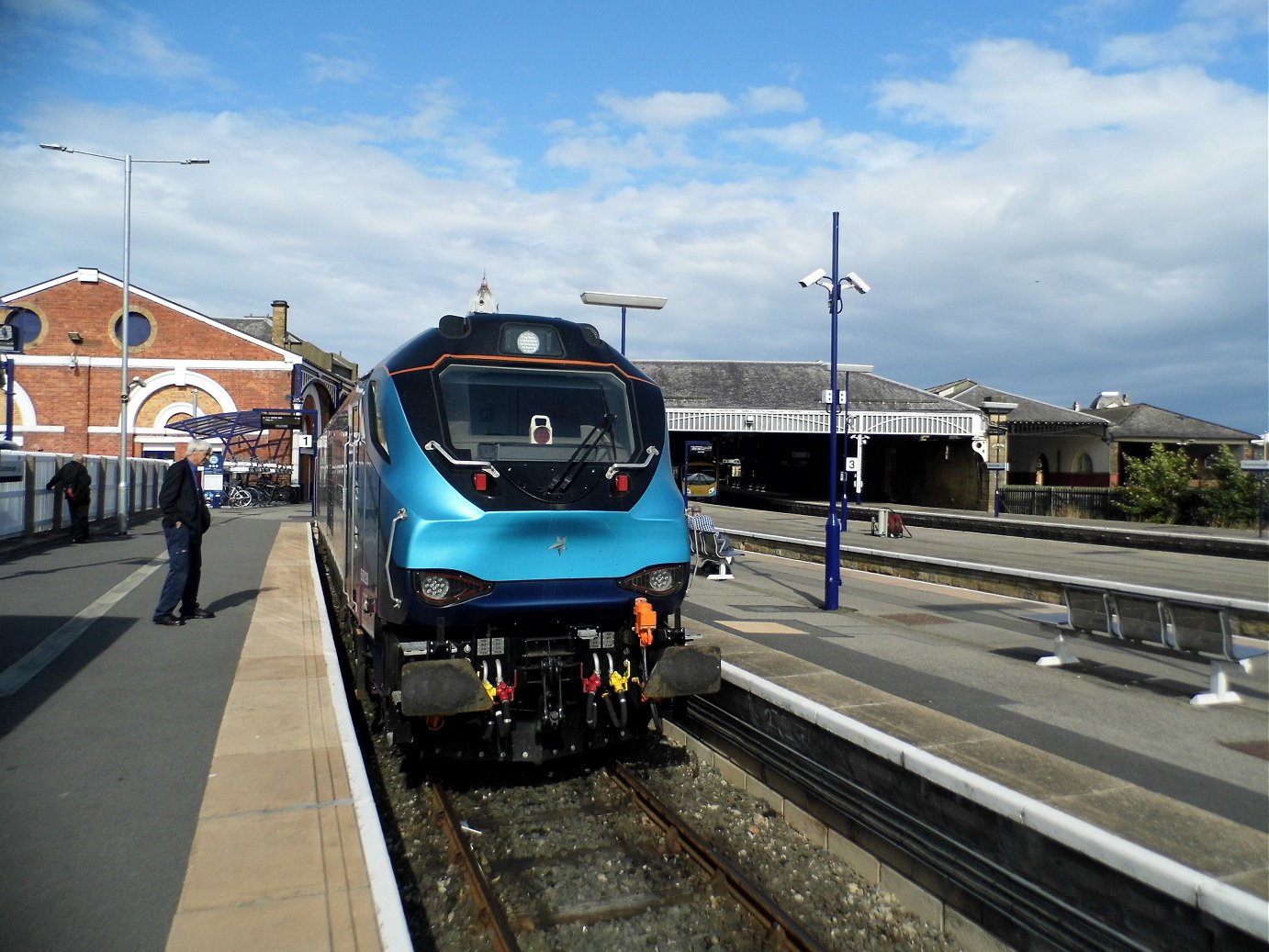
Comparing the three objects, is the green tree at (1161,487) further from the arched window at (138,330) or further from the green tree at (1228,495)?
the arched window at (138,330)

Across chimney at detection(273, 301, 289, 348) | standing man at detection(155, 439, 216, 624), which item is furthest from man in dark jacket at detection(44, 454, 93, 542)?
chimney at detection(273, 301, 289, 348)

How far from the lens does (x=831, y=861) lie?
5.78 m

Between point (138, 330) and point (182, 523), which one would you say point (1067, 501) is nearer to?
point (182, 523)

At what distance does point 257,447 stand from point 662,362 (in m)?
19.5

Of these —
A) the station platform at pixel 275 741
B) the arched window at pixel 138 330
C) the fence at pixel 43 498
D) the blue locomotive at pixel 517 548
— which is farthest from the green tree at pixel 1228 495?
the arched window at pixel 138 330

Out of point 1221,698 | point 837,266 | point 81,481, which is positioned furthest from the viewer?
point 81,481

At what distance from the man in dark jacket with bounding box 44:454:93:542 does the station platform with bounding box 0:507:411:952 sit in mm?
9779

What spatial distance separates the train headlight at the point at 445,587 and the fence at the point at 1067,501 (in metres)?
33.9

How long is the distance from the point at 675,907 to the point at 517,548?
7.01ft

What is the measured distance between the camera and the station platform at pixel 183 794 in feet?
12.6

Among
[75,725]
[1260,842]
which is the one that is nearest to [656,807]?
[1260,842]

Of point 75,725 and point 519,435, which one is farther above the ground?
point 519,435

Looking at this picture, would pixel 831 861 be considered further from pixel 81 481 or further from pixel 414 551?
pixel 81 481

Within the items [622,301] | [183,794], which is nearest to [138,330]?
[622,301]
